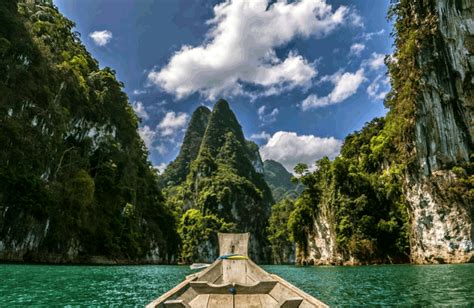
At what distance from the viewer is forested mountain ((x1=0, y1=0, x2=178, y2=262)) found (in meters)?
33.8

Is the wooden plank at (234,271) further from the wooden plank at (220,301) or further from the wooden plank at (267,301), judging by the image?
the wooden plank at (220,301)

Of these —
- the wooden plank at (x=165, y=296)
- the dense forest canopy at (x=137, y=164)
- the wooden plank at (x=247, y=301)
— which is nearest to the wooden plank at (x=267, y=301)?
the wooden plank at (x=247, y=301)

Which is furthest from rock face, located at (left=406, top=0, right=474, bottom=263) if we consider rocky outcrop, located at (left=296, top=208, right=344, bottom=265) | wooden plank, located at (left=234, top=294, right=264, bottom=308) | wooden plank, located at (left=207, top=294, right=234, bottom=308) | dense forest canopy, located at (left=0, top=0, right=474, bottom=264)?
wooden plank, located at (left=207, top=294, right=234, bottom=308)

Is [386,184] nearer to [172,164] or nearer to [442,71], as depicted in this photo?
[442,71]

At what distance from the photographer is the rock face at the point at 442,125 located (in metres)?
40.0

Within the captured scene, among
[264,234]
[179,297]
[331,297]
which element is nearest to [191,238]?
[264,234]

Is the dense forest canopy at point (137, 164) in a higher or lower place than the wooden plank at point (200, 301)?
higher

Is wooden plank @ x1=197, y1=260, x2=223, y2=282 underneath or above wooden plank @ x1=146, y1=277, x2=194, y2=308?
above

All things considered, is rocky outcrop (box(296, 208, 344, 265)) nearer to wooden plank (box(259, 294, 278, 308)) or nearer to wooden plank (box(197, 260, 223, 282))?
wooden plank (box(197, 260, 223, 282))

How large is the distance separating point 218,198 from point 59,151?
238ft

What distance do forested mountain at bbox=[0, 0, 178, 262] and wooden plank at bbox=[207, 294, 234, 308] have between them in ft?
102

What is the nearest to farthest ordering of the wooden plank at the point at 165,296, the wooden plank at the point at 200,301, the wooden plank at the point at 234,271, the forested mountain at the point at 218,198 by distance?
1. the wooden plank at the point at 165,296
2. the wooden plank at the point at 200,301
3. the wooden plank at the point at 234,271
4. the forested mountain at the point at 218,198

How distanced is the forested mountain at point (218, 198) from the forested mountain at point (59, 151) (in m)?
38.0

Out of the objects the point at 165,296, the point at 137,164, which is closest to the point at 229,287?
the point at 165,296
